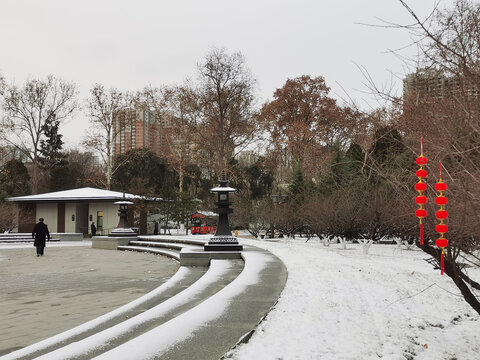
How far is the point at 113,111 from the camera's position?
3544 cm

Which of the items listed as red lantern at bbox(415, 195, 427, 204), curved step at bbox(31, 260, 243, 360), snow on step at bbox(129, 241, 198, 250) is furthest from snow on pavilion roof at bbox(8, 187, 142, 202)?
red lantern at bbox(415, 195, 427, 204)


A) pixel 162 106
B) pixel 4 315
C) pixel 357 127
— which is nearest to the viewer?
pixel 357 127

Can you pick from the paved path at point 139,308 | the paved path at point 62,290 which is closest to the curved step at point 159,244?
the paved path at point 62,290

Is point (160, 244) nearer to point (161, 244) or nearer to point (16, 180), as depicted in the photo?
point (161, 244)

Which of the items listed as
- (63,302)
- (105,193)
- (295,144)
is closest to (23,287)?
(63,302)

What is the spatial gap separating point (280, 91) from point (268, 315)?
3173cm

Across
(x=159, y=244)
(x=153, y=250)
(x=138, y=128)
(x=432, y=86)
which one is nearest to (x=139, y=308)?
(x=432, y=86)

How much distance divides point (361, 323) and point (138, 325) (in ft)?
9.63

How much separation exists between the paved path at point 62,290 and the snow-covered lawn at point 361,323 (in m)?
3.47

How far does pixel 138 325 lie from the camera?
4.91 m

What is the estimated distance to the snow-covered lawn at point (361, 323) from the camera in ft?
13.7

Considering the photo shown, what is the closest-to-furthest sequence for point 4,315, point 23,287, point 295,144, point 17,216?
1. point 4,315
2. point 23,287
3. point 17,216
4. point 295,144

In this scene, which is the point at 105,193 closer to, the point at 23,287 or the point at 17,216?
the point at 17,216

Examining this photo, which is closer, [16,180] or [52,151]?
[16,180]
